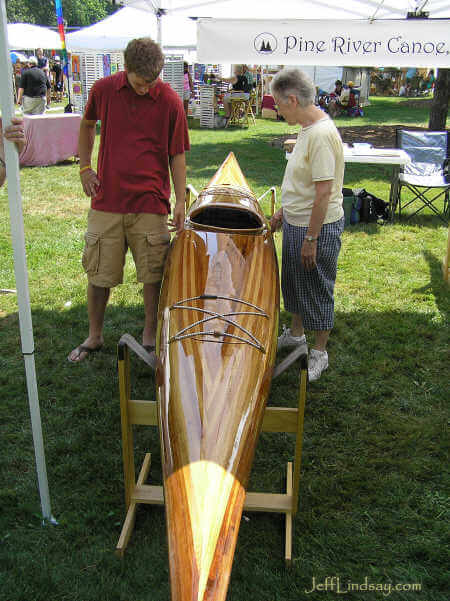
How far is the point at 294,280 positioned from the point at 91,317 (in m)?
1.42

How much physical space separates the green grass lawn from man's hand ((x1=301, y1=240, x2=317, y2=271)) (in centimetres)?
80

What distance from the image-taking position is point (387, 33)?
13.5ft

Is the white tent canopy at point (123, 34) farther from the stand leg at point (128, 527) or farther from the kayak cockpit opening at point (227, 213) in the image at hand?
the stand leg at point (128, 527)

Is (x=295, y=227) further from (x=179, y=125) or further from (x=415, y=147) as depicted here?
(x=415, y=147)

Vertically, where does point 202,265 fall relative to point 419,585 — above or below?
above

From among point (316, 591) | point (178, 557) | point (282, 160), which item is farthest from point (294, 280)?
point (282, 160)

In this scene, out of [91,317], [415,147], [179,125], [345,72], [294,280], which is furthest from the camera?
[345,72]

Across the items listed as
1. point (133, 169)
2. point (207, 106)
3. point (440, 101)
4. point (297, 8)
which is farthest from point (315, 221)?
point (207, 106)

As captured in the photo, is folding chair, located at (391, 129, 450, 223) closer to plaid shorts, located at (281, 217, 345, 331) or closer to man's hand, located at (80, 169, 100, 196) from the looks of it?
plaid shorts, located at (281, 217, 345, 331)

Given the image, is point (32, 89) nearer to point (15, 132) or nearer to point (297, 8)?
point (297, 8)

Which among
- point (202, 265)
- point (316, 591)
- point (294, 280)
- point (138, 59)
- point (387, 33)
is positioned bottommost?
point (316, 591)

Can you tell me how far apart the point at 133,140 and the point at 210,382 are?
168 cm

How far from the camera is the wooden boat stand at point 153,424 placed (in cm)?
227

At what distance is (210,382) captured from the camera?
219 centimetres
